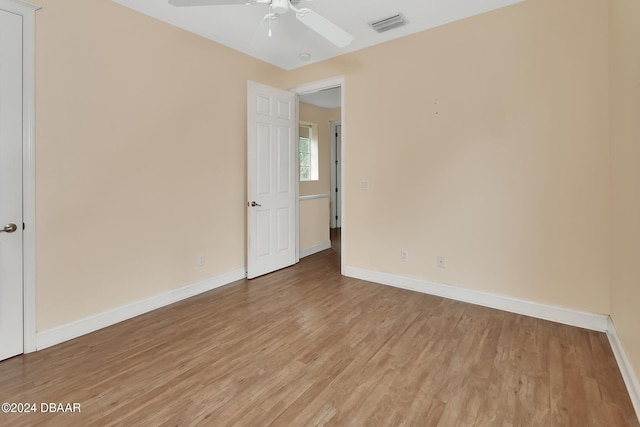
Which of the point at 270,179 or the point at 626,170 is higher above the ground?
the point at 270,179

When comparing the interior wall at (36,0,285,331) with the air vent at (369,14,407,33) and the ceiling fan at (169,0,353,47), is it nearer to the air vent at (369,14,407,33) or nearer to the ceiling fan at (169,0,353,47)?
the ceiling fan at (169,0,353,47)

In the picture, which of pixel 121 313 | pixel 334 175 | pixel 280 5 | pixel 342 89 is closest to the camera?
pixel 280 5

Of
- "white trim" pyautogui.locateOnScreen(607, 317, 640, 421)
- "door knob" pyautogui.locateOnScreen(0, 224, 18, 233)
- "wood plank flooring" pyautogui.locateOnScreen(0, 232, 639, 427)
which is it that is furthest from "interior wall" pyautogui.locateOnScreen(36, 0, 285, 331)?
"white trim" pyautogui.locateOnScreen(607, 317, 640, 421)

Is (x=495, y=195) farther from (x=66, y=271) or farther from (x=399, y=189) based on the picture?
(x=66, y=271)

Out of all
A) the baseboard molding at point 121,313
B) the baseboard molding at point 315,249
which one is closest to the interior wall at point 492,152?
the baseboard molding at point 315,249

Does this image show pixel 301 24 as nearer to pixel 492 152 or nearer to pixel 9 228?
pixel 492 152

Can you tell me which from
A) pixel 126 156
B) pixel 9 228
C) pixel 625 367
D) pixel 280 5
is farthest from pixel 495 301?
pixel 9 228

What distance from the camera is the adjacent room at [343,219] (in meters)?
1.82

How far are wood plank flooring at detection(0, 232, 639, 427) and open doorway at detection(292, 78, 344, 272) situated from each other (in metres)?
2.21

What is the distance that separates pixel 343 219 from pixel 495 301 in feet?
6.09

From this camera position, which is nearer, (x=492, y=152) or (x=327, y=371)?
(x=327, y=371)

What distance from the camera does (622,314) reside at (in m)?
2.04

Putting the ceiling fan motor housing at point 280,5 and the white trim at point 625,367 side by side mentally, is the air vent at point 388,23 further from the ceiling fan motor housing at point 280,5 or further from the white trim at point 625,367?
the white trim at point 625,367

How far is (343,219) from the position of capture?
3920 millimetres
